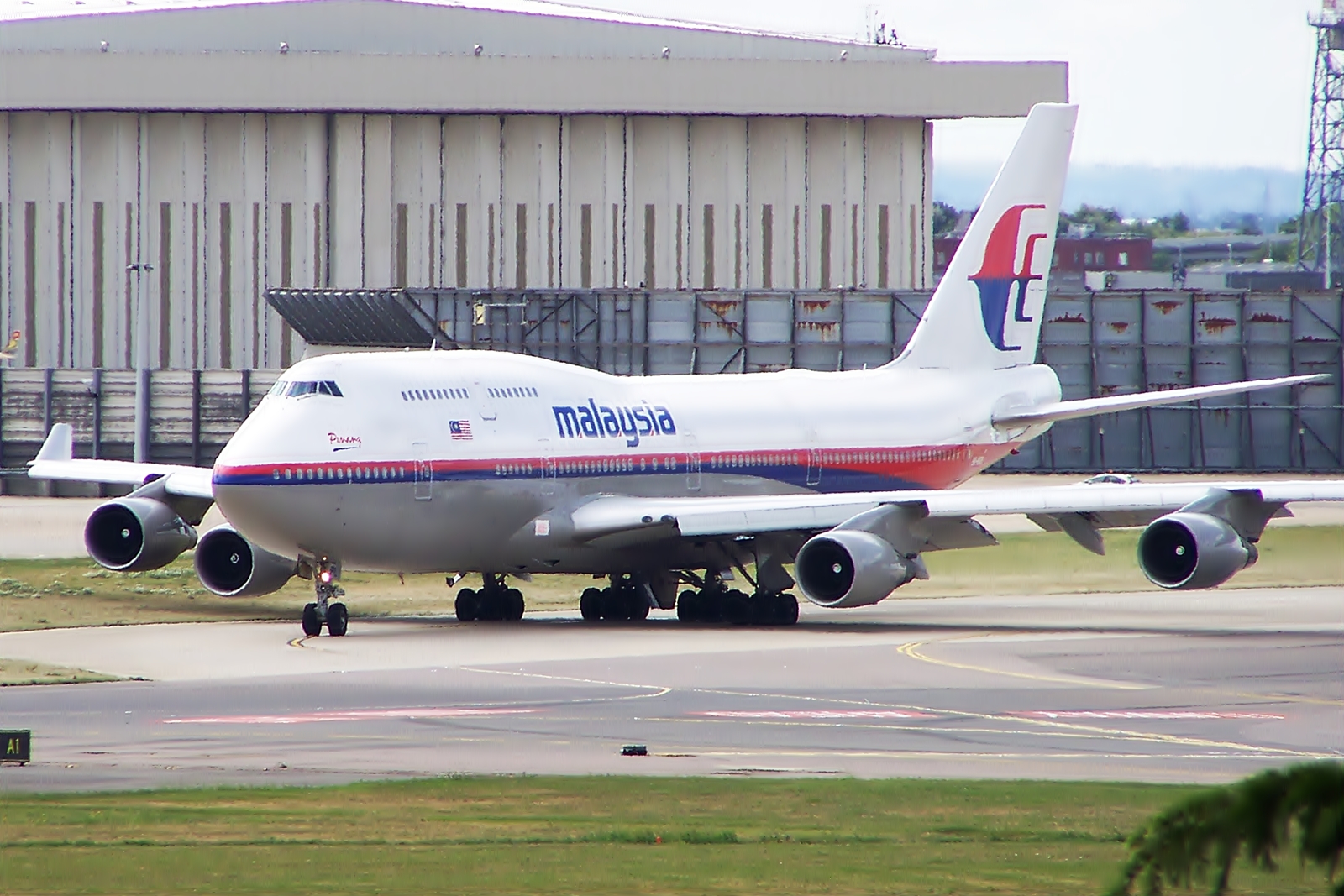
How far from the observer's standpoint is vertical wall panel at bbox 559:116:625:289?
75.7 metres

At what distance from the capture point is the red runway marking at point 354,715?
72.9 feet

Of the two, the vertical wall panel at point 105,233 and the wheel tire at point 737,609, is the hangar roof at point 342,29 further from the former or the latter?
the wheel tire at point 737,609

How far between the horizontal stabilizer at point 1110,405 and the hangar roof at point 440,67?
111 feet

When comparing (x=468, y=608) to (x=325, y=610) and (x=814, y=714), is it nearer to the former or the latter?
(x=325, y=610)

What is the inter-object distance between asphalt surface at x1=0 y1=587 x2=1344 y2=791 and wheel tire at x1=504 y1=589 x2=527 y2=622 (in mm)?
776

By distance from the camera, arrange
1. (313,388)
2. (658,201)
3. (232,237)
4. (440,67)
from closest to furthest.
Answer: (313,388), (440,67), (232,237), (658,201)

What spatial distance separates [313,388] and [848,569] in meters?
8.96

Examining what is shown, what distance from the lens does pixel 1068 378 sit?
63.1 metres

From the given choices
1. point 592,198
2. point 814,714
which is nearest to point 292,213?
point 592,198

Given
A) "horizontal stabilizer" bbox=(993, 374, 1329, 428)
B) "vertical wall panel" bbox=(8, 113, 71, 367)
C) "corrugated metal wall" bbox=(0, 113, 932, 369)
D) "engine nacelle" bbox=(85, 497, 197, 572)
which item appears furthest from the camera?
"corrugated metal wall" bbox=(0, 113, 932, 369)

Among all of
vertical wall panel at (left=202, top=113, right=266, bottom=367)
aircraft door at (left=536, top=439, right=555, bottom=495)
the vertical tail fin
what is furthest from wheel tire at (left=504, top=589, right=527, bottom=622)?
vertical wall panel at (left=202, top=113, right=266, bottom=367)

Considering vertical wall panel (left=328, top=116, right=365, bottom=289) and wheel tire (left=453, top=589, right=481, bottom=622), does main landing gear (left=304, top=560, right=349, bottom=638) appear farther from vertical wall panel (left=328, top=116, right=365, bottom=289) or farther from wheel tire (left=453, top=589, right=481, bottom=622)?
vertical wall panel (left=328, top=116, right=365, bottom=289)

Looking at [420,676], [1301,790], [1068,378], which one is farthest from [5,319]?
[1301,790]

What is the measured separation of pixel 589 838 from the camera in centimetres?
1425
